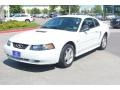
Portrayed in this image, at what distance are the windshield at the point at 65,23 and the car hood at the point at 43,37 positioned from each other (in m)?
0.36

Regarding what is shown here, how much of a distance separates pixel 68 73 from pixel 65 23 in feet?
6.40

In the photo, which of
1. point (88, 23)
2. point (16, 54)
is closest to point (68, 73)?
point (16, 54)

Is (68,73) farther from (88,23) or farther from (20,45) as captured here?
(88,23)

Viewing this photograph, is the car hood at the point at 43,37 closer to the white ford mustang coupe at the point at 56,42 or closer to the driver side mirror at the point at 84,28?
the white ford mustang coupe at the point at 56,42

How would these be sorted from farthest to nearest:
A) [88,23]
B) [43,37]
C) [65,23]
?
[88,23] < [65,23] < [43,37]

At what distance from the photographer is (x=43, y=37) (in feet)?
20.6

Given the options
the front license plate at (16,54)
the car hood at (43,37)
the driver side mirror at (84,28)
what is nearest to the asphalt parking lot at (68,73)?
the front license plate at (16,54)

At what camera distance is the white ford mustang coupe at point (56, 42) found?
5.94 metres

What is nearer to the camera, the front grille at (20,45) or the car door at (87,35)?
the front grille at (20,45)

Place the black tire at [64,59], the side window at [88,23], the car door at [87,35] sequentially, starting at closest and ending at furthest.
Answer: the black tire at [64,59] < the car door at [87,35] < the side window at [88,23]

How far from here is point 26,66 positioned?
6.62 metres

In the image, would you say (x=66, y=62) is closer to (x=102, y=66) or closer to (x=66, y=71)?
(x=66, y=71)
